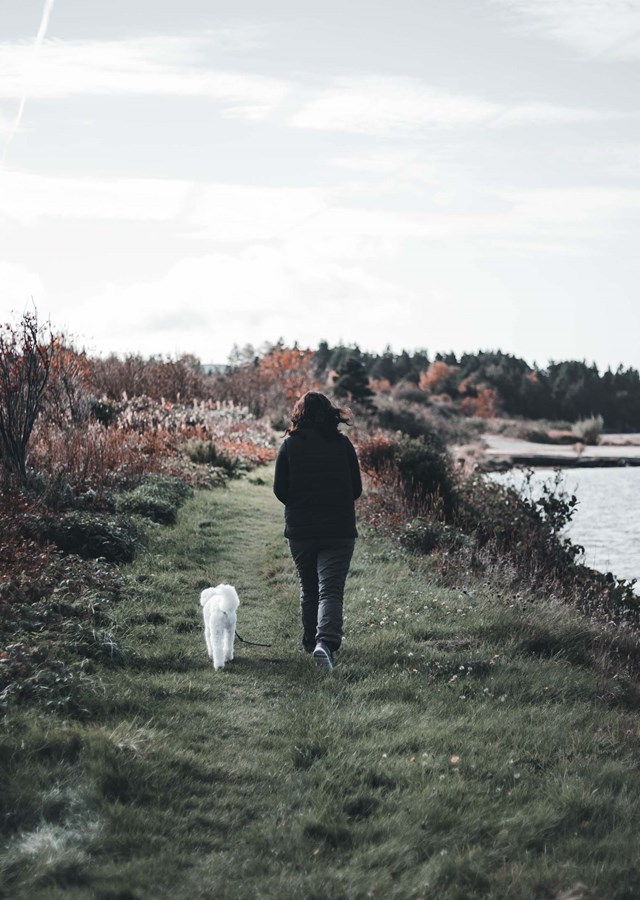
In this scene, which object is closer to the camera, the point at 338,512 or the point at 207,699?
the point at 207,699

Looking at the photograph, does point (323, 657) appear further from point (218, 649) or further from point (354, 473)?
point (354, 473)

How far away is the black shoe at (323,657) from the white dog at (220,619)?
0.66 metres

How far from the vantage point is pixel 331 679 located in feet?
20.3

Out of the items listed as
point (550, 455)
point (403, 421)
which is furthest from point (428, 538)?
point (403, 421)

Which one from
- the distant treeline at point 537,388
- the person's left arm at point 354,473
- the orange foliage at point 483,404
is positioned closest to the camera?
A: the person's left arm at point 354,473

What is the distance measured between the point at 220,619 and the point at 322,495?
4.01ft

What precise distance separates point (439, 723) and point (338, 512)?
6.19 feet

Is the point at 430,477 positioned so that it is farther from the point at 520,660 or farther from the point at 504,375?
the point at 504,375

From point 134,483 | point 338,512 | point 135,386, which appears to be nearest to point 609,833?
point 338,512

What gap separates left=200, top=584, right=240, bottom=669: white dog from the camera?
628cm

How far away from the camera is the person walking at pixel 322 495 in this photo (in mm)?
6645

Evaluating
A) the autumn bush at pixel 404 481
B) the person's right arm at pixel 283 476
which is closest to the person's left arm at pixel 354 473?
the person's right arm at pixel 283 476

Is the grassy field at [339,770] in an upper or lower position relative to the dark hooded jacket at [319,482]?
lower

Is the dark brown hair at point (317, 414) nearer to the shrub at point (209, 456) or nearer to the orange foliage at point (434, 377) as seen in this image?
the shrub at point (209, 456)
